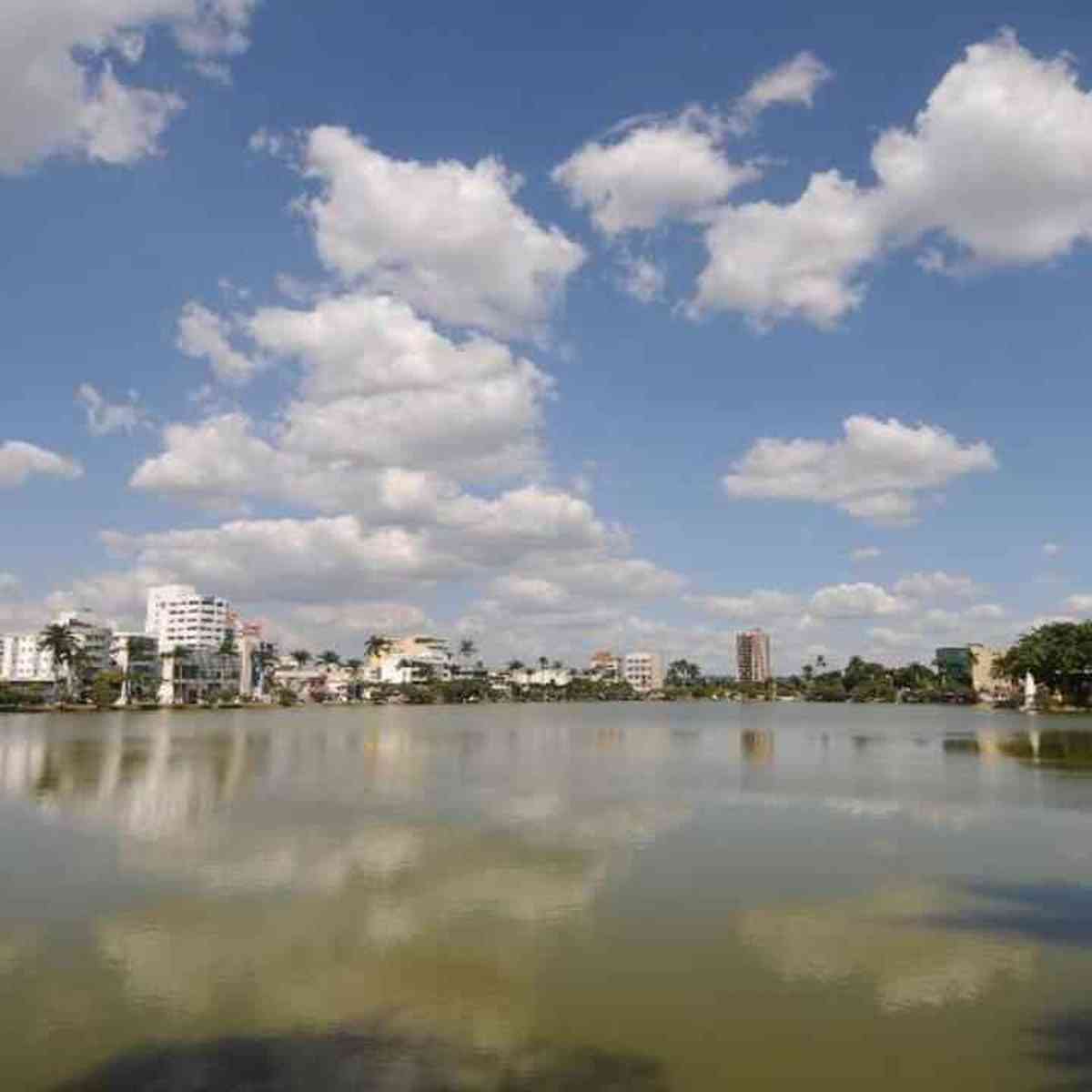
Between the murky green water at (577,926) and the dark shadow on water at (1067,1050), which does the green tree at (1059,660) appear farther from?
the dark shadow on water at (1067,1050)

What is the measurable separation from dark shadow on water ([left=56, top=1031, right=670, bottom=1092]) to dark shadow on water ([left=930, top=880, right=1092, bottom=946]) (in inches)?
443

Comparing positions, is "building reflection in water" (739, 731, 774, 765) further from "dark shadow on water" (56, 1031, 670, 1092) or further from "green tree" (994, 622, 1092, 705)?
"green tree" (994, 622, 1092, 705)

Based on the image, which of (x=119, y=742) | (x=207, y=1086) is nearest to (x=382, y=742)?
(x=119, y=742)

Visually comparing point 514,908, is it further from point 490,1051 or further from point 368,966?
point 490,1051

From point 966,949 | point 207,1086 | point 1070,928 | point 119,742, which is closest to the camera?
point 207,1086

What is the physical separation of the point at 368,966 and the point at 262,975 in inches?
73.1

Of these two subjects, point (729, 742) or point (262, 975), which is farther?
point (729, 742)

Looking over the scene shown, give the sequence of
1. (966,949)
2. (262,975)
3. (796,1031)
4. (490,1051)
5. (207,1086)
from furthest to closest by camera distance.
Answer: (966,949) < (262,975) < (796,1031) < (490,1051) < (207,1086)

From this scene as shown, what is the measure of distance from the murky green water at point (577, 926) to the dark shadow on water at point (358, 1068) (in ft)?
0.43

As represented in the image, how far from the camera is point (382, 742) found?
3605 inches

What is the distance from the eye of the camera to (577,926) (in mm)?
22875

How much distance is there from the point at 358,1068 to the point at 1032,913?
16682 mm

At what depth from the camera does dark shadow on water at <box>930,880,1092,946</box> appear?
22.5m

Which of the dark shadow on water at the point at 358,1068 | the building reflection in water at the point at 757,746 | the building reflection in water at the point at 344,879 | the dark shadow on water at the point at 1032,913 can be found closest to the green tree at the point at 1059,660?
the building reflection in water at the point at 757,746
